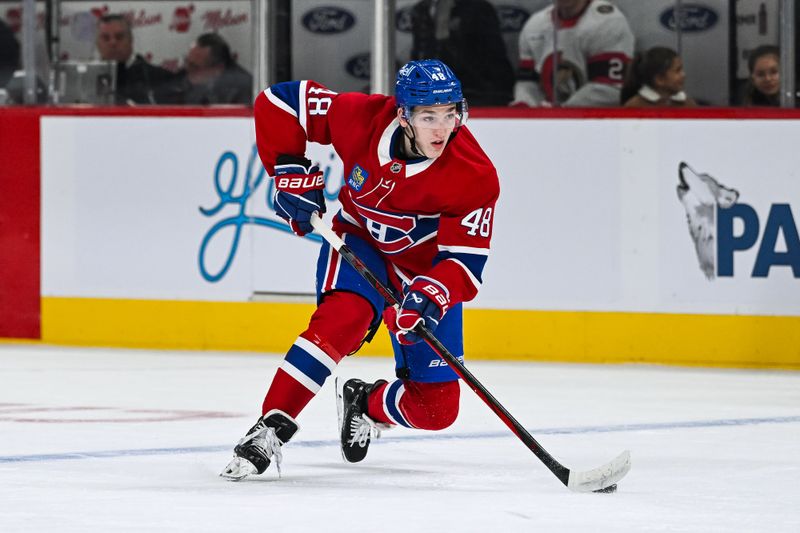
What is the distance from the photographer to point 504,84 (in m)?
6.90

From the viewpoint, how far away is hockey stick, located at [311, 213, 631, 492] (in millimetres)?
3674

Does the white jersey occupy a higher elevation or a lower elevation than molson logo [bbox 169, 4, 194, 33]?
lower

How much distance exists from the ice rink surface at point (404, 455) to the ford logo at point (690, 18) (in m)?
1.34

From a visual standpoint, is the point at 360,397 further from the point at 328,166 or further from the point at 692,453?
the point at 328,166

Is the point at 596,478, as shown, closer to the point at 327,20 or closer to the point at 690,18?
the point at 690,18

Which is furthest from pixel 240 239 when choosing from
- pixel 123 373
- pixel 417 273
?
pixel 417 273

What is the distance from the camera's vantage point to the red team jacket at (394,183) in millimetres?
3910

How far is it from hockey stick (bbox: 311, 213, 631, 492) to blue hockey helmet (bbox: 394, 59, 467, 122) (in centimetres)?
38

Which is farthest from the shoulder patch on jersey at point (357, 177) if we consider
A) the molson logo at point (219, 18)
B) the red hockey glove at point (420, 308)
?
the molson logo at point (219, 18)

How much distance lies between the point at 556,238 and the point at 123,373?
177cm

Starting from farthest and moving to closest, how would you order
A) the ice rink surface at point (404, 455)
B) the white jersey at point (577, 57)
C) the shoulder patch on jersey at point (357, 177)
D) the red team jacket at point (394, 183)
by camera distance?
the white jersey at point (577, 57) < the shoulder patch on jersey at point (357, 177) < the red team jacket at point (394, 183) < the ice rink surface at point (404, 455)

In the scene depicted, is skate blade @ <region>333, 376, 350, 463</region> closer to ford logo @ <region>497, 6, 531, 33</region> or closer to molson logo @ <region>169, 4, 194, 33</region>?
ford logo @ <region>497, 6, 531, 33</region>

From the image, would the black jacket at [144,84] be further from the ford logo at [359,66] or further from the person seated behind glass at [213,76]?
the ford logo at [359,66]

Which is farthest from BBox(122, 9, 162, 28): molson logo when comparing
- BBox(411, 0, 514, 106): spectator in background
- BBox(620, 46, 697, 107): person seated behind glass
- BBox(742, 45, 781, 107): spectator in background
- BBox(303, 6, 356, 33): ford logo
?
BBox(742, 45, 781, 107): spectator in background
